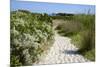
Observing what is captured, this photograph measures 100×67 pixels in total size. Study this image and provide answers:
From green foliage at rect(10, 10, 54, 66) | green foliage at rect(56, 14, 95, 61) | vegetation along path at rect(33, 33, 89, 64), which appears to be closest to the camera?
green foliage at rect(10, 10, 54, 66)

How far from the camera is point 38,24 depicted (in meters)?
2.54

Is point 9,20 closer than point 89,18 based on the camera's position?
Yes

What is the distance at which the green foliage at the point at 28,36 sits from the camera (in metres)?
2.41

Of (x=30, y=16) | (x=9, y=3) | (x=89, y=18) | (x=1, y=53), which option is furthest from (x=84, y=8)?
(x=1, y=53)

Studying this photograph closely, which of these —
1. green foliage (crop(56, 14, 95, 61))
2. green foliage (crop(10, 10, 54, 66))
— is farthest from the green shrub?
green foliage (crop(10, 10, 54, 66))

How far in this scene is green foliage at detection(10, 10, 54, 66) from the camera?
95.0 inches

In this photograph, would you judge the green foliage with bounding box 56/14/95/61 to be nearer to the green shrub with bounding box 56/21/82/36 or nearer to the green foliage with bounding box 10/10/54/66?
the green shrub with bounding box 56/21/82/36

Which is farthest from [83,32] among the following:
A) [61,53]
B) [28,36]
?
[28,36]

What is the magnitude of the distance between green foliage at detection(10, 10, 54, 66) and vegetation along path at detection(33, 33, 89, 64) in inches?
3.0

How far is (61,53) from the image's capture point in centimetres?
263

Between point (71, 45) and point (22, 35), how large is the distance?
0.64 metres

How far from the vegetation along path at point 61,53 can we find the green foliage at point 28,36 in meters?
0.08

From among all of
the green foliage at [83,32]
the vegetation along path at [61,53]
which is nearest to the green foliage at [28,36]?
the vegetation along path at [61,53]

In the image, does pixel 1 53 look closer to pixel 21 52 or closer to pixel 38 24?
pixel 21 52
